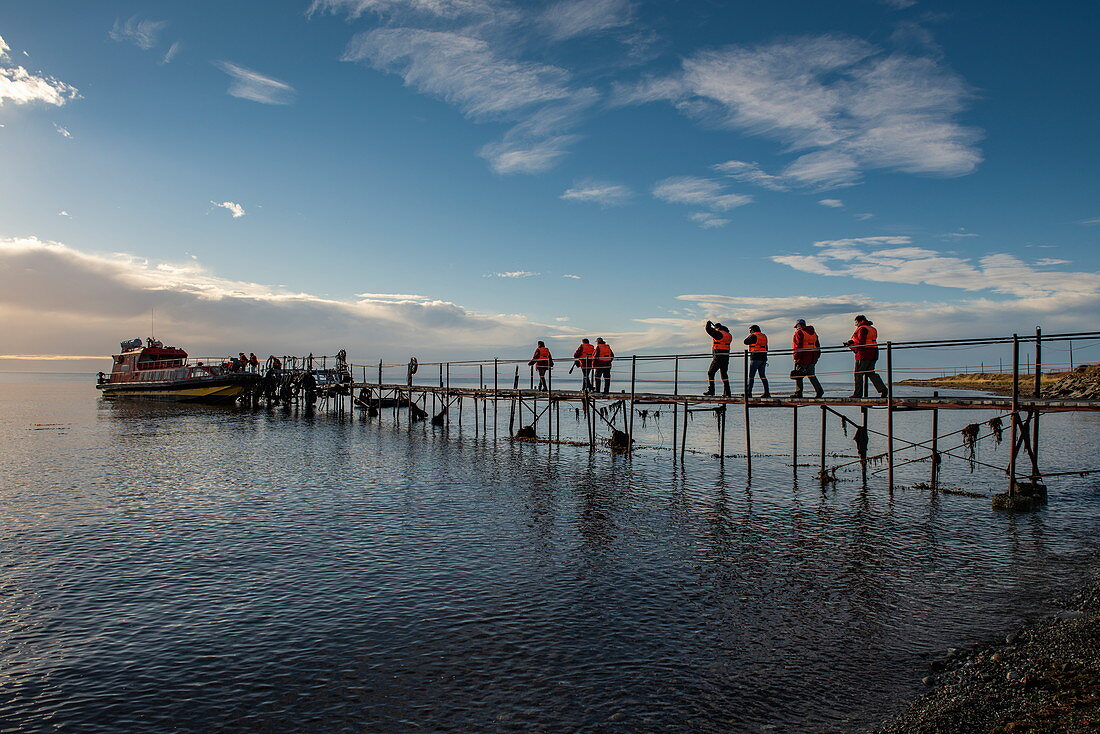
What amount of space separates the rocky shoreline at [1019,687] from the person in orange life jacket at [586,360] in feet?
60.6

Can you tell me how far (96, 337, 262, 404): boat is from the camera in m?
50.6

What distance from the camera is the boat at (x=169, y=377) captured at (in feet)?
166

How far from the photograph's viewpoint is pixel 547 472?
68.5ft

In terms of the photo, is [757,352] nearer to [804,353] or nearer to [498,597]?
[804,353]

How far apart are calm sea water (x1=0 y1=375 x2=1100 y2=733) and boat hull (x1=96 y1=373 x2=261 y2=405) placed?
32.7m

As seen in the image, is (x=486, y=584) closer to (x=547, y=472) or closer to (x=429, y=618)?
(x=429, y=618)

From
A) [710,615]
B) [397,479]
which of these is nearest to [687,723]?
[710,615]

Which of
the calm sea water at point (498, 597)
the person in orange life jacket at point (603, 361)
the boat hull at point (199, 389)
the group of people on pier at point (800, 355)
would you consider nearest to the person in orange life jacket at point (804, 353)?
the group of people on pier at point (800, 355)

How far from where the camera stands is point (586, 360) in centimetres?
2514

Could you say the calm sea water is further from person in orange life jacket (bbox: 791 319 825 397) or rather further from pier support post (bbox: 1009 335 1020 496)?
person in orange life jacket (bbox: 791 319 825 397)

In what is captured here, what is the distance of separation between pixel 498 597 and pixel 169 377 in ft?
180

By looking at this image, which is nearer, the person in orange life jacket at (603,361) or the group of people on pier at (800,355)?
the group of people on pier at (800,355)

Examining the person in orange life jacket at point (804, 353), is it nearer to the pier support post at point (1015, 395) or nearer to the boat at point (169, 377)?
the pier support post at point (1015, 395)

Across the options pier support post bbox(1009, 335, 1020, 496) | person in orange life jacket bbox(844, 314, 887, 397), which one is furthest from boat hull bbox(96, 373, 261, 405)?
pier support post bbox(1009, 335, 1020, 496)
